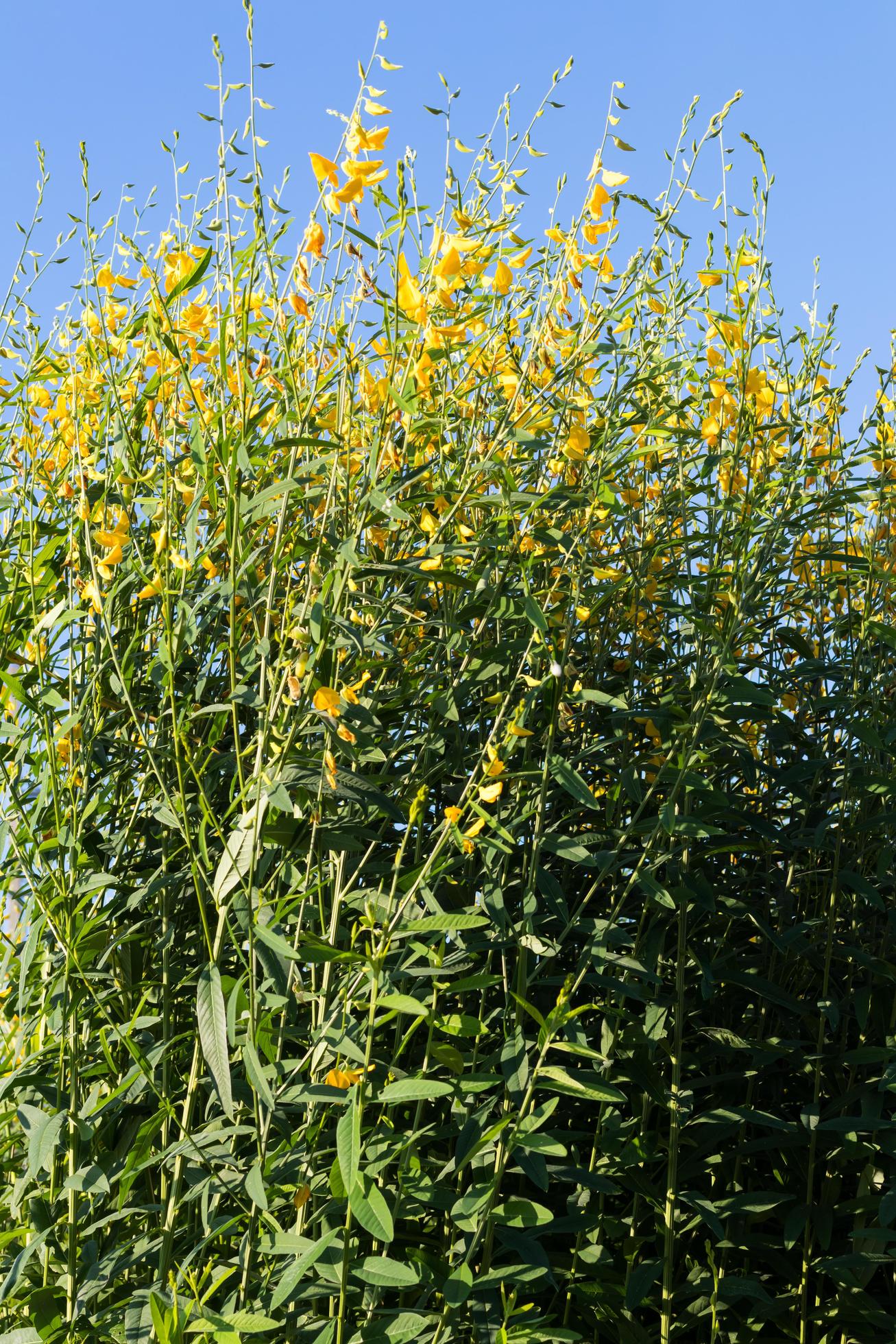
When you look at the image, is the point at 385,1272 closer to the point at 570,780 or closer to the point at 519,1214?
the point at 519,1214

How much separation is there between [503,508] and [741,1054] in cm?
120

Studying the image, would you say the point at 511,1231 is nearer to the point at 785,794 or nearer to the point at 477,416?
the point at 785,794

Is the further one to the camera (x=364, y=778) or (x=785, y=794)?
(x=785, y=794)

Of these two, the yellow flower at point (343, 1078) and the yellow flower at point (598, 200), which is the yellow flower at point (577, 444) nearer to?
the yellow flower at point (598, 200)

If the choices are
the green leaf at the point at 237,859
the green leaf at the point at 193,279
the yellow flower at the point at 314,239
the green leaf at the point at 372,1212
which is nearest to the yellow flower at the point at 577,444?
the yellow flower at the point at 314,239

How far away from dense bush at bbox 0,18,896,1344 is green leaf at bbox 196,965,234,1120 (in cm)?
2

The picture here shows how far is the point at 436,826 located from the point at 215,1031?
23.2 inches

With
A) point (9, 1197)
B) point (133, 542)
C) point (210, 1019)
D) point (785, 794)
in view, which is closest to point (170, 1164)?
point (9, 1197)

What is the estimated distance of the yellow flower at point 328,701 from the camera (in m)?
1.67

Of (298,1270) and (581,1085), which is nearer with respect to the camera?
(298,1270)

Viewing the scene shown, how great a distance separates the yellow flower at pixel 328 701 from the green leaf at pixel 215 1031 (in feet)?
1.32

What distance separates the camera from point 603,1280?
2246mm

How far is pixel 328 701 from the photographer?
1671 millimetres

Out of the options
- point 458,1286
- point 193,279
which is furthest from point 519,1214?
point 193,279
